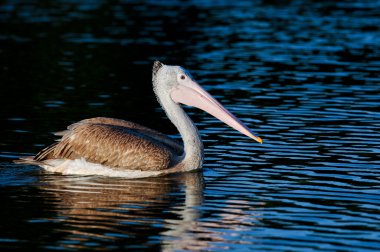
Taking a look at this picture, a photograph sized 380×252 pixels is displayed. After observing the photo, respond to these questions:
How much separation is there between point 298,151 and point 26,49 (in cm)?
1191

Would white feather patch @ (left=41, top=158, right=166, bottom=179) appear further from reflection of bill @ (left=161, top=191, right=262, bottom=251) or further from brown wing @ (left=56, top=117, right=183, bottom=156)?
reflection of bill @ (left=161, top=191, right=262, bottom=251)

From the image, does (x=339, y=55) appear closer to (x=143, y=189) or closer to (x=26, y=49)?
(x=26, y=49)

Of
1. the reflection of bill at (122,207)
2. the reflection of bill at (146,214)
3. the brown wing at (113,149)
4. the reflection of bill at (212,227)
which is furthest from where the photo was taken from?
the brown wing at (113,149)

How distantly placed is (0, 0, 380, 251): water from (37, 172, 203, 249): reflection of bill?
0.02 m

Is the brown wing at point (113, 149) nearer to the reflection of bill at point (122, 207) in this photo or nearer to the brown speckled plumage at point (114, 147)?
the brown speckled plumage at point (114, 147)

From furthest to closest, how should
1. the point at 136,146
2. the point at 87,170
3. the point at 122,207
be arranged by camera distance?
the point at 87,170 → the point at 136,146 → the point at 122,207

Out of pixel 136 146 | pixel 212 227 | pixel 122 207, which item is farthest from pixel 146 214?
pixel 136 146

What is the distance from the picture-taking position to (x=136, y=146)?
1112 centimetres

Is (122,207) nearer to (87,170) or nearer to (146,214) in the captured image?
(146,214)

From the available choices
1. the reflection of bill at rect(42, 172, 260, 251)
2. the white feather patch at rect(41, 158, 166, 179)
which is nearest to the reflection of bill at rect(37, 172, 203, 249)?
the reflection of bill at rect(42, 172, 260, 251)

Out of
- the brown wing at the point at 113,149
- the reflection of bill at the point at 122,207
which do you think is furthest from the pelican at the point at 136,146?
the reflection of bill at the point at 122,207

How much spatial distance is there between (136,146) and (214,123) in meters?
3.57

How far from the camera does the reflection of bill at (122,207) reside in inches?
334

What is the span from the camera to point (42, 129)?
13.8 meters
